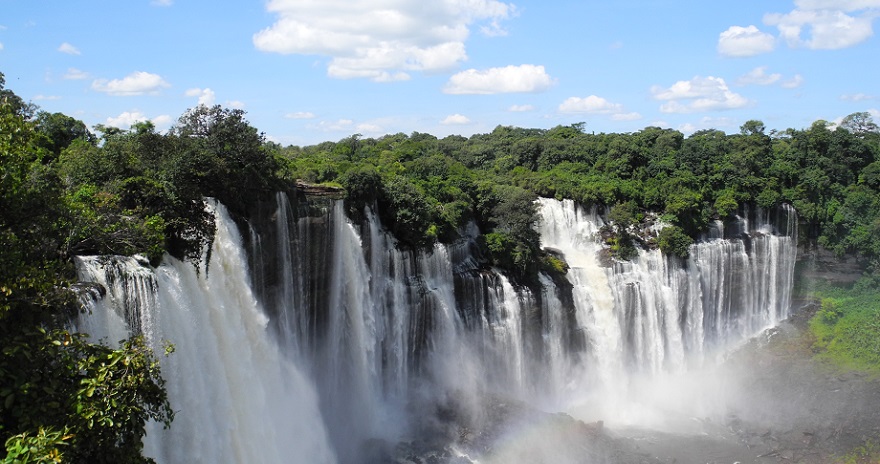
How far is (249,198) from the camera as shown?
21.3 meters

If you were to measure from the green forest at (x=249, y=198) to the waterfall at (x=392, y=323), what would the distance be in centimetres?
93

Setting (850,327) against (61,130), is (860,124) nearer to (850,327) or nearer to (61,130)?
(850,327)

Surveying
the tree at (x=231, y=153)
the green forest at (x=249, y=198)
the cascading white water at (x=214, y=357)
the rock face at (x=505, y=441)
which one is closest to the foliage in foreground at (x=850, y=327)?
the green forest at (x=249, y=198)

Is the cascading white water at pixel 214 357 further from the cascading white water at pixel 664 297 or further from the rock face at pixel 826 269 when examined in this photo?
the rock face at pixel 826 269

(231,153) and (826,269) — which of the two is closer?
(231,153)

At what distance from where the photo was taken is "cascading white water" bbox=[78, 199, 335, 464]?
14.5m

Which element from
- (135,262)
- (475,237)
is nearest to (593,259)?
(475,237)

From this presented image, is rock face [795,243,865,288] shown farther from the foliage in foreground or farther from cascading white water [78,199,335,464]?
cascading white water [78,199,335,464]

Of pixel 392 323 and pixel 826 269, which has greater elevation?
pixel 392 323

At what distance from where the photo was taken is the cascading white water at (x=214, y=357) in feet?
47.4

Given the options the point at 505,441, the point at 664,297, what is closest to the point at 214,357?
the point at 505,441

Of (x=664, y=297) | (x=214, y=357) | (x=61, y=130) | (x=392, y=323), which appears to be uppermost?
(x=61, y=130)

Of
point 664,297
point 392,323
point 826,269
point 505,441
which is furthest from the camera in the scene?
Result: point 826,269

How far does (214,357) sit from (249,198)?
6.11 metres
